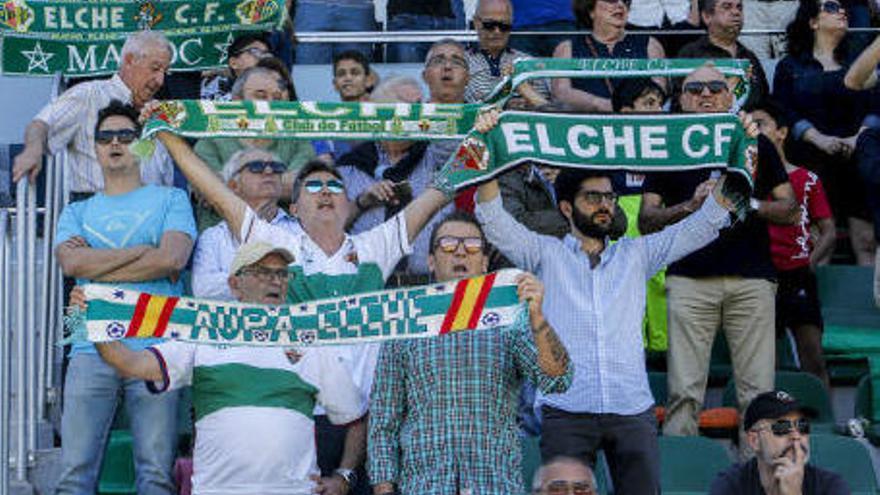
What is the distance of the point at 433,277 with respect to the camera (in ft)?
32.4

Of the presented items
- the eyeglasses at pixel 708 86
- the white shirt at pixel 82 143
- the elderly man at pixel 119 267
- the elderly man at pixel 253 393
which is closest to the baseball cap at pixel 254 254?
the elderly man at pixel 253 393

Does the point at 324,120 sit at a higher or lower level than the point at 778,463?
higher

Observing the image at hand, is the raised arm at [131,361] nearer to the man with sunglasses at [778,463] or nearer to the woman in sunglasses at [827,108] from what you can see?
the man with sunglasses at [778,463]

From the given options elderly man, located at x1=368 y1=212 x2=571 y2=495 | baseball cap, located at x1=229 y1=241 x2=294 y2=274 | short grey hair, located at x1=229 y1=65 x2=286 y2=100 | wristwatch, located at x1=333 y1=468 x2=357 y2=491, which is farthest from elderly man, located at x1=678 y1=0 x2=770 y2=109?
wristwatch, located at x1=333 y1=468 x2=357 y2=491

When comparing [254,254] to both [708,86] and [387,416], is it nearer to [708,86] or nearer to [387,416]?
[387,416]

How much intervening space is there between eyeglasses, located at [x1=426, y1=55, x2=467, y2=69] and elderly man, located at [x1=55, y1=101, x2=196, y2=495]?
2249 millimetres

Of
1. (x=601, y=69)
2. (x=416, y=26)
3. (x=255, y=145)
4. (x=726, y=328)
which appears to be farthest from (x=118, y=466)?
(x=416, y=26)

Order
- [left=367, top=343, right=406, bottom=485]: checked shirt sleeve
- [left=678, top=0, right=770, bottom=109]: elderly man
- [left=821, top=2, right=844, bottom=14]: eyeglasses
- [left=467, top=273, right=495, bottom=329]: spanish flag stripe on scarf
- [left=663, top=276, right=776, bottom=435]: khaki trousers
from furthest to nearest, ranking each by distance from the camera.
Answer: [left=821, top=2, right=844, bottom=14]: eyeglasses, [left=678, top=0, right=770, bottom=109]: elderly man, [left=663, top=276, right=776, bottom=435]: khaki trousers, [left=367, top=343, right=406, bottom=485]: checked shirt sleeve, [left=467, top=273, right=495, bottom=329]: spanish flag stripe on scarf

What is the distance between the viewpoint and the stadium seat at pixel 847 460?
10594 millimetres

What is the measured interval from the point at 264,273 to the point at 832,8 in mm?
5625

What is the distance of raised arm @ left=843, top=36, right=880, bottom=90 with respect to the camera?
42.1 ft

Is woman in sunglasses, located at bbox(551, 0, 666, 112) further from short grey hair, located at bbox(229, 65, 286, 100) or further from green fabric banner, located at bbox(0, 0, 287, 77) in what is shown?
short grey hair, located at bbox(229, 65, 286, 100)

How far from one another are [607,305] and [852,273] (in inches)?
141

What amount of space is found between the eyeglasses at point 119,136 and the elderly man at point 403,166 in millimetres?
1538
